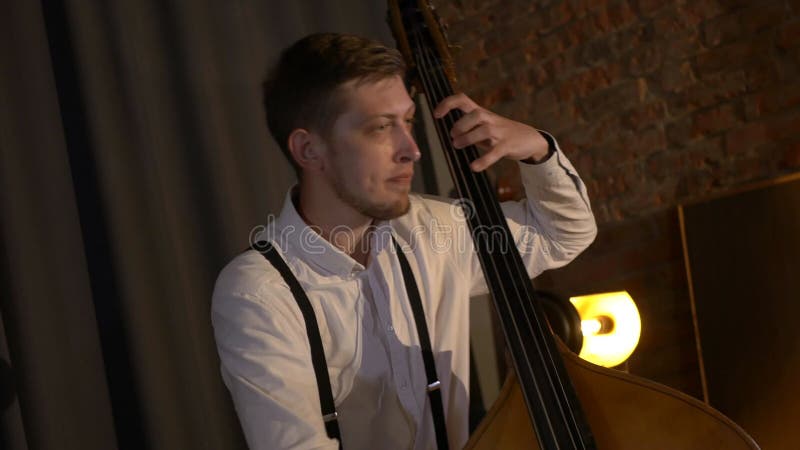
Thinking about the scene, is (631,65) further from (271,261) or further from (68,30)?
(68,30)

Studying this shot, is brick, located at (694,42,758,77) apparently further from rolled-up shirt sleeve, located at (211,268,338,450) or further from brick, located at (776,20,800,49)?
rolled-up shirt sleeve, located at (211,268,338,450)

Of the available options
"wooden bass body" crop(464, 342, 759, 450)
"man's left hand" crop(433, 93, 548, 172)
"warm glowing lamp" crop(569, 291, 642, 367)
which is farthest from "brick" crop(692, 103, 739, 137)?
"wooden bass body" crop(464, 342, 759, 450)

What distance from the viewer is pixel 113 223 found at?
153 centimetres

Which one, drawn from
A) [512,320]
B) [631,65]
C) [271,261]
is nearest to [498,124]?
[512,320]

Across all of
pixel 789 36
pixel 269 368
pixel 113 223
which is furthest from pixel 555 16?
pixel 269 368

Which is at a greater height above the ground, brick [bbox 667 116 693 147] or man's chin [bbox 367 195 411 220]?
brick [bbox 667 116 693 147]

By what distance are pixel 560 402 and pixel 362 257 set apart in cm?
59

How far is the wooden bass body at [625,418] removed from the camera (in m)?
0.80

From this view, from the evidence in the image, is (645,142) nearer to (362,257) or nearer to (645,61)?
(645,61)

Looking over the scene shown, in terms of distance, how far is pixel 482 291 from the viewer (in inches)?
62.1

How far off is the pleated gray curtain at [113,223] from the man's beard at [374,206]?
55 cm

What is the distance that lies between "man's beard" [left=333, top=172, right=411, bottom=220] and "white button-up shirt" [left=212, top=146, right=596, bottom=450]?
73 mm

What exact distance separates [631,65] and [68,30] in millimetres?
1483

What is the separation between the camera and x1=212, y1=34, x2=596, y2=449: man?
3.66 ft
